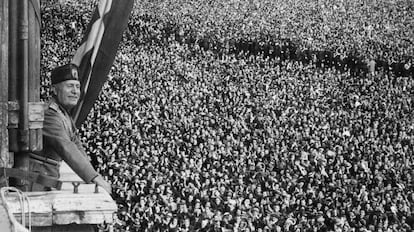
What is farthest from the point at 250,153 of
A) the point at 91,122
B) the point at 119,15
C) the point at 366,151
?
the point at 119,15

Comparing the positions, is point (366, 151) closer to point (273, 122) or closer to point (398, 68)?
point (273, 122)

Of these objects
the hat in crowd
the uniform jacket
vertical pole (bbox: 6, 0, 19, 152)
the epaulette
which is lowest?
the uniform jacket

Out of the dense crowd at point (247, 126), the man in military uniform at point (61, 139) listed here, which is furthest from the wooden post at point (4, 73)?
the dense crowd at point (247, 126)

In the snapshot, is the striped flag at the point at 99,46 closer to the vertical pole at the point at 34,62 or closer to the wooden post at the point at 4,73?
the vertical pole at the point at 34,62

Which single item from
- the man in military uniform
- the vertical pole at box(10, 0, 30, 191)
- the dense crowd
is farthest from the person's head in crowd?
the dense crowd

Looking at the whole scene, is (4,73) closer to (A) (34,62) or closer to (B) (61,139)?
(A) (34,62)

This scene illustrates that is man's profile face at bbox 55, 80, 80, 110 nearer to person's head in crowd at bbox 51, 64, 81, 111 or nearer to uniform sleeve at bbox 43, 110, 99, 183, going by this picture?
person's head in crowd at bbox 51, 64, 81, 111
